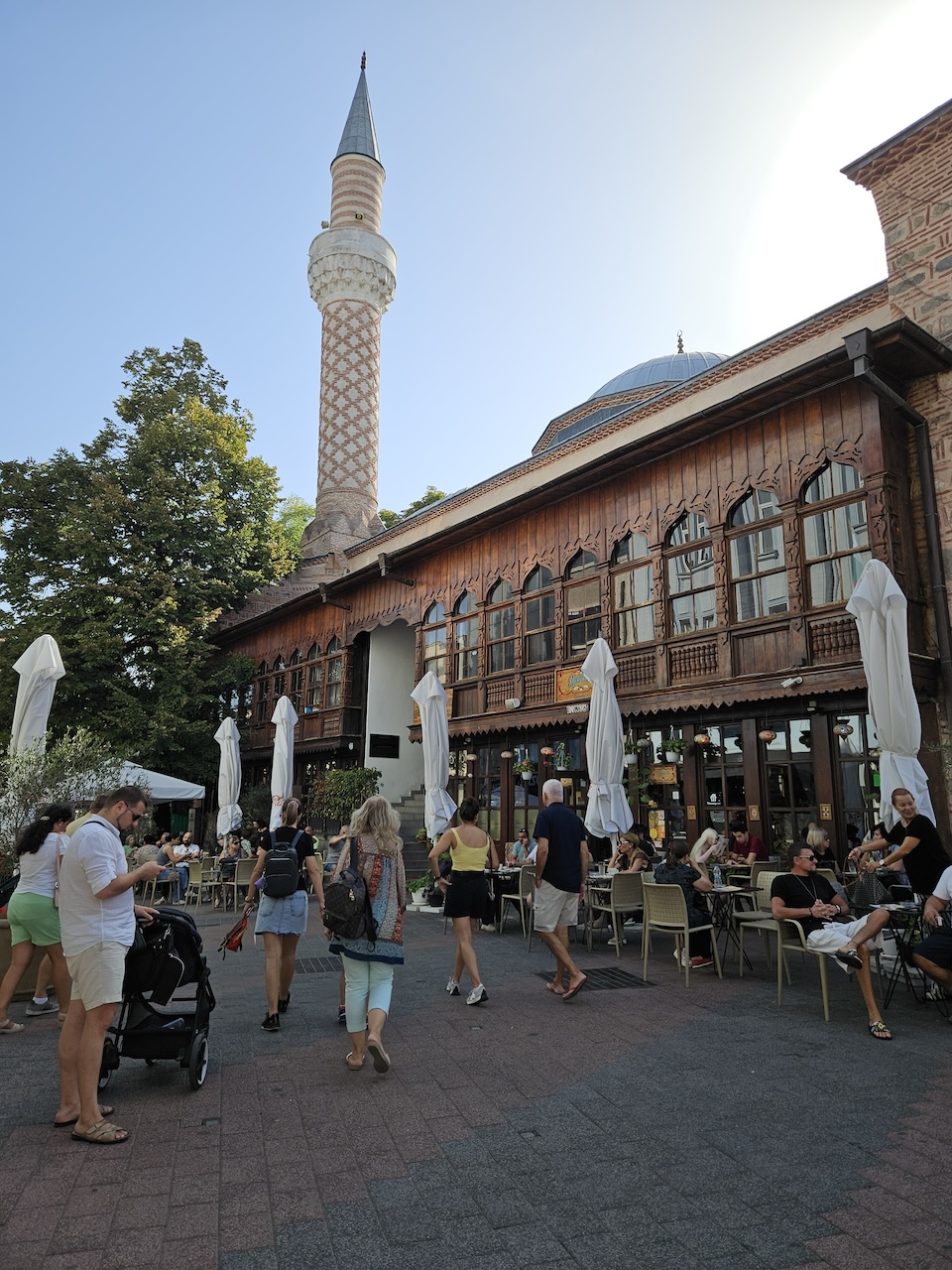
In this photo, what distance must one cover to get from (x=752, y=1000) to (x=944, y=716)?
522 cm

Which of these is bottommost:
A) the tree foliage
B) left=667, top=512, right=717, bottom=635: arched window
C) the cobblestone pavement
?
the cobblestone pavement

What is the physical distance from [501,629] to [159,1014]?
40.5 ft

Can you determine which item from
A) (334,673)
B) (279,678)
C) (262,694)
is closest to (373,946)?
(334,673)

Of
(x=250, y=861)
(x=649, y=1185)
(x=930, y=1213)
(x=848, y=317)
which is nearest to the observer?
(x=930, y=1213)

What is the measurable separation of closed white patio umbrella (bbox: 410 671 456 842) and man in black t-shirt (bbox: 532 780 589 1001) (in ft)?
21.3

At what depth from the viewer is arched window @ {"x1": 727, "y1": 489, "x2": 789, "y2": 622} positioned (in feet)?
37.8

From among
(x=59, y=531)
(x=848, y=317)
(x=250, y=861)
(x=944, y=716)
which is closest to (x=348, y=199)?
(x=59, y=531)

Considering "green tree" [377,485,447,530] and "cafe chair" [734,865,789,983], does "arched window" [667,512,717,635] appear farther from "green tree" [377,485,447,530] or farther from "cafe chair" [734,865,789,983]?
"green tree" [377,485,447,530]

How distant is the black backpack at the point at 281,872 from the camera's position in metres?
6.03

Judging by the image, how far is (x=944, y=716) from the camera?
10.1 m

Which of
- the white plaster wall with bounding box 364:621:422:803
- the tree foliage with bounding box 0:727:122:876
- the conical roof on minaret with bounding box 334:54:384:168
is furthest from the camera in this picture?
the conical roof on minaret with bounding box 334:54:384:168

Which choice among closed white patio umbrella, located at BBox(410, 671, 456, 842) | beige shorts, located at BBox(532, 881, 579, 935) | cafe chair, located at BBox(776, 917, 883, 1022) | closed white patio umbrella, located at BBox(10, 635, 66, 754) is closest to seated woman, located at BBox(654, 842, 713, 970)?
cafe chair, located at BBox(776, 917, 883, 1022)

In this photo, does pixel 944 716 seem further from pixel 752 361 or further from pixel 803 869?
pixel 752 361

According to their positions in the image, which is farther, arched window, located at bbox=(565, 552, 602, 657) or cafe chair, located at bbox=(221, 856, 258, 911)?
arched window, located at bbox=(565, 552, 602, 657)
